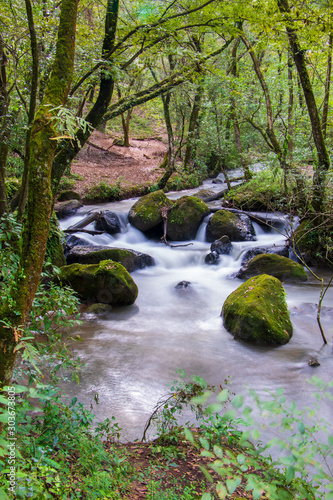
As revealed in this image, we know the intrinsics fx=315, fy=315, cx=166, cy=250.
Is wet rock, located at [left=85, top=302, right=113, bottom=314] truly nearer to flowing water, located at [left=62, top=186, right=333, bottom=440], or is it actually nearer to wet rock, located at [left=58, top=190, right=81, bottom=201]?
flowing water, located at [left=62, top=186, right=333, bottom=440]

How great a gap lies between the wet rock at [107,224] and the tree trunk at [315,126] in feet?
21.6

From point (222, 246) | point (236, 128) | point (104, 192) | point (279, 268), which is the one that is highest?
point (236, 128)

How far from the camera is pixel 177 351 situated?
541 centimetres

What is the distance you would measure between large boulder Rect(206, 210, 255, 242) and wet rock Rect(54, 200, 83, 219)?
17.5ft

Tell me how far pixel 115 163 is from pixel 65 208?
894 cm

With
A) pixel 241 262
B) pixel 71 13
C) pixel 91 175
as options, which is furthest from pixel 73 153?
pixel 91 175

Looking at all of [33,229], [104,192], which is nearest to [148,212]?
[104,192]

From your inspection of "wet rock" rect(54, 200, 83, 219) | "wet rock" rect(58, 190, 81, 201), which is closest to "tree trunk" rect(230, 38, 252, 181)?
"wet rock" rect(58, 190, 81, 201)

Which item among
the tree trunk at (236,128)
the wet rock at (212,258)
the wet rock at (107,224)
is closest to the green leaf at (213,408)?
the wet rock at (212,258)

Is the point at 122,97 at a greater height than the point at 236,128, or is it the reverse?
the point at 236,128

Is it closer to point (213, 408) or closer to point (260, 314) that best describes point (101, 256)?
point (260, 314)

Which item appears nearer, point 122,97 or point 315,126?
point 315,126

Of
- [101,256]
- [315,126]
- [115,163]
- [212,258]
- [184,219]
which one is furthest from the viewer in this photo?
[115,163]

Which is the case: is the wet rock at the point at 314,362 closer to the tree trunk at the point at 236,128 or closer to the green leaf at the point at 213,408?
the green leaf at the point at 213,408
